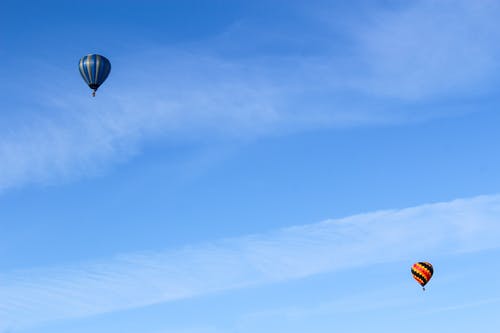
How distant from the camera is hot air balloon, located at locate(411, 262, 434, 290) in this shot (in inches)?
5192

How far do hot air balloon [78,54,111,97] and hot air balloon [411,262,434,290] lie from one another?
6865 centimetres

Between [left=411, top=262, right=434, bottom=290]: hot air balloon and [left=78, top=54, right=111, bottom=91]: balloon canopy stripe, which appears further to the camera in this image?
[left=411, top=262, right=434, bottom=290]: hot air balloon

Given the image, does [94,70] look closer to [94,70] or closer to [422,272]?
[94,70]

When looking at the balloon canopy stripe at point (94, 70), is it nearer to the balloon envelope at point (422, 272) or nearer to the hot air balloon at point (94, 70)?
the hot air balloon at point (94, 70)

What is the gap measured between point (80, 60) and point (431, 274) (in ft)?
248

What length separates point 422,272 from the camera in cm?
13238

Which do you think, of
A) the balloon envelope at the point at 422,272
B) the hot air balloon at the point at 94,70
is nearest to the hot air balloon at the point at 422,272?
the balloon envelope at the point at 422,272

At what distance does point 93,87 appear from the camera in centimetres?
11050

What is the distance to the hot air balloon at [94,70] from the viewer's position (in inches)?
4363

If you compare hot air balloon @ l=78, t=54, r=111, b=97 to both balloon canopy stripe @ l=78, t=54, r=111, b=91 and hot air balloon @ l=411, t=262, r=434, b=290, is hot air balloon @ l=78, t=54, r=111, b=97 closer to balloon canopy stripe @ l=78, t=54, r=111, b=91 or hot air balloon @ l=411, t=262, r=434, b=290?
balloon canopy stripe @ l=78, t=54, r=111, b=91

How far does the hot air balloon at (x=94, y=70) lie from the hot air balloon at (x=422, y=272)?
6865cm

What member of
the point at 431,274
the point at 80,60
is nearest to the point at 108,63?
the point at 80,60

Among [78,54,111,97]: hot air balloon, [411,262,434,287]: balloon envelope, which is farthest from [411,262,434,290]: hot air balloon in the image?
[78,54,111,97]: hot air balloon

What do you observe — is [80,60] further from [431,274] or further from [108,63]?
[431,274]
